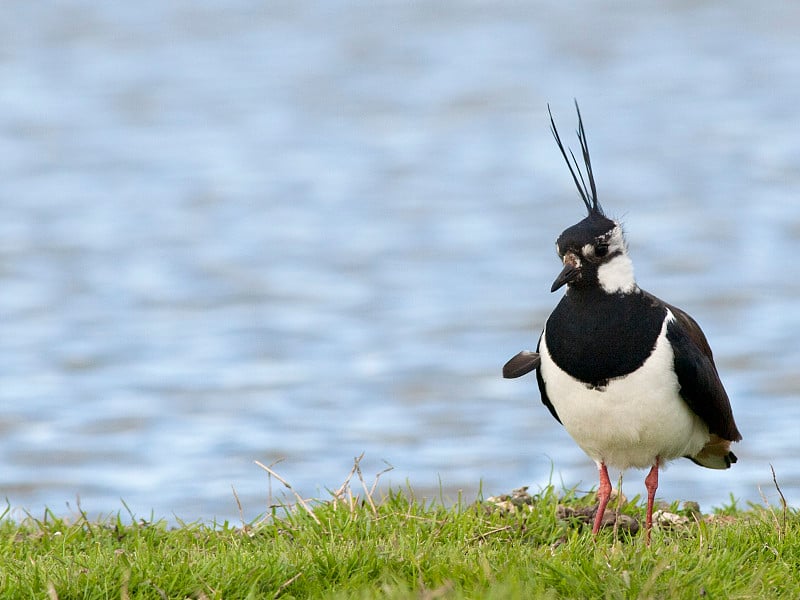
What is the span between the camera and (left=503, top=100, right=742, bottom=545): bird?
579 centimetres

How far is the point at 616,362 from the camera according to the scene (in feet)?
18.9

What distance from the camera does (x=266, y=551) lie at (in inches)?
216

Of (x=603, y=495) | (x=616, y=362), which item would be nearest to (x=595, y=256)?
(x=616, y=362)

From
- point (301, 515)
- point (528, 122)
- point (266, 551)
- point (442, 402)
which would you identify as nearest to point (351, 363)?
point (442, 402)

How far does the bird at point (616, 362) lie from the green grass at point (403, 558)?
1.33ft

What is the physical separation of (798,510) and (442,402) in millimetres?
3782

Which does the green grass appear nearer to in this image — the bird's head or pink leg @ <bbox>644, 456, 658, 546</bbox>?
pink leg @ <bbox>644, 456, 658, 546</bbox>

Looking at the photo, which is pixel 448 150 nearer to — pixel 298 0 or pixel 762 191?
pixel 762 191

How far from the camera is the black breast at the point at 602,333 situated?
5781mm

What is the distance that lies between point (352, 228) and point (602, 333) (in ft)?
23.8

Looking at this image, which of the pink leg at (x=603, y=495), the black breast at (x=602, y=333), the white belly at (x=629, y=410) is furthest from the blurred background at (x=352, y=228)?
the black breast at (x=602, y=333)

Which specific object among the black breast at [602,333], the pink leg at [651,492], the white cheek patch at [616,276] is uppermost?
the white cheek patch at [616,276]

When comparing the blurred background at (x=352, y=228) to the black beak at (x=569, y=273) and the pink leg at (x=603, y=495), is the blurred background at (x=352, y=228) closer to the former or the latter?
the pink leg at (x=603, y=495)

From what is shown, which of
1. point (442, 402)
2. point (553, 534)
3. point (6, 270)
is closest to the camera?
point (553, 534)
